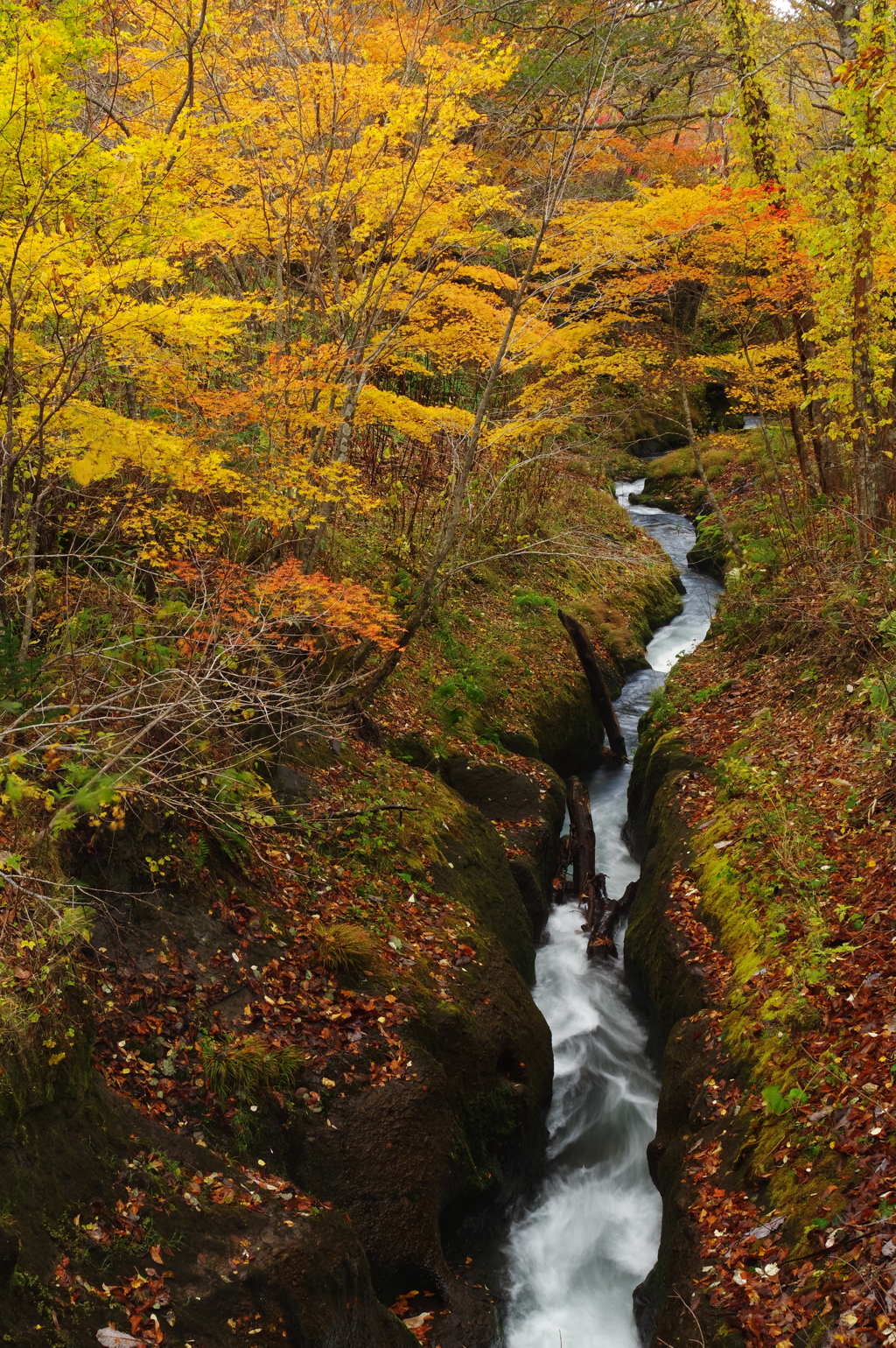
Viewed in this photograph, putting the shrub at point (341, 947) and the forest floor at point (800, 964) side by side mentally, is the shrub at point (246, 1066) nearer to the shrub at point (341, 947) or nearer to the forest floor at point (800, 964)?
the shrub at point (341, 947)

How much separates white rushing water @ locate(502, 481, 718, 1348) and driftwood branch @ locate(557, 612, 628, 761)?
3.54 metres

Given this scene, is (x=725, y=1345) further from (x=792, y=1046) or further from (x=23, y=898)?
(x=23, y=898)

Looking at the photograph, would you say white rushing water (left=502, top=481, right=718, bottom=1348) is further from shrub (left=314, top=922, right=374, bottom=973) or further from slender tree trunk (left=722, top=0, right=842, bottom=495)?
slender tree trunk (left=722, top=0, right=842, bottom=495)

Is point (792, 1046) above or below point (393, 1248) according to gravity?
above

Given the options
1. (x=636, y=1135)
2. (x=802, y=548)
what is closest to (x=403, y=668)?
(x=802, y=548)

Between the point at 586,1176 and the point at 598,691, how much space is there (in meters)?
7.95

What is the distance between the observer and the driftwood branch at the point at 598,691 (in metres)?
13.4

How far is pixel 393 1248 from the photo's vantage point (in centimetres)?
510

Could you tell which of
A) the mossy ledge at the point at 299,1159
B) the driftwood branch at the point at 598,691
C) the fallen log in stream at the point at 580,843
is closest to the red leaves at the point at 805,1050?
the mossy ledge at the point at 299,1159

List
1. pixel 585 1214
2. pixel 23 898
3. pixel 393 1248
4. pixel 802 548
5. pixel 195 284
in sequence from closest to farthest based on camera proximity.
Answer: pixel 23 898, pixel 393 1248, pixel 585 1214, pixel 802 548, pixel 195 284

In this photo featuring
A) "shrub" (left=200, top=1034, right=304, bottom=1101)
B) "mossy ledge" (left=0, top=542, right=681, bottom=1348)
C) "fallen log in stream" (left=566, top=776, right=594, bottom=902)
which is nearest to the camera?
"mossy ledge" (left=0, top=542, right=681, bottom=1348)

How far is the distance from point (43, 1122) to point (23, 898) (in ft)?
3.32

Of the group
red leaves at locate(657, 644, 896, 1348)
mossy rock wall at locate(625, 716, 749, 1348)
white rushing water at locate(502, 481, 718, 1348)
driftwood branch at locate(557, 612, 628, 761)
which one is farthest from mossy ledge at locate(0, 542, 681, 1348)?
driftwood branch at locate(557, 612, 628, 761)

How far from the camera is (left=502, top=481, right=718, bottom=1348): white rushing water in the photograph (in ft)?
18.8
